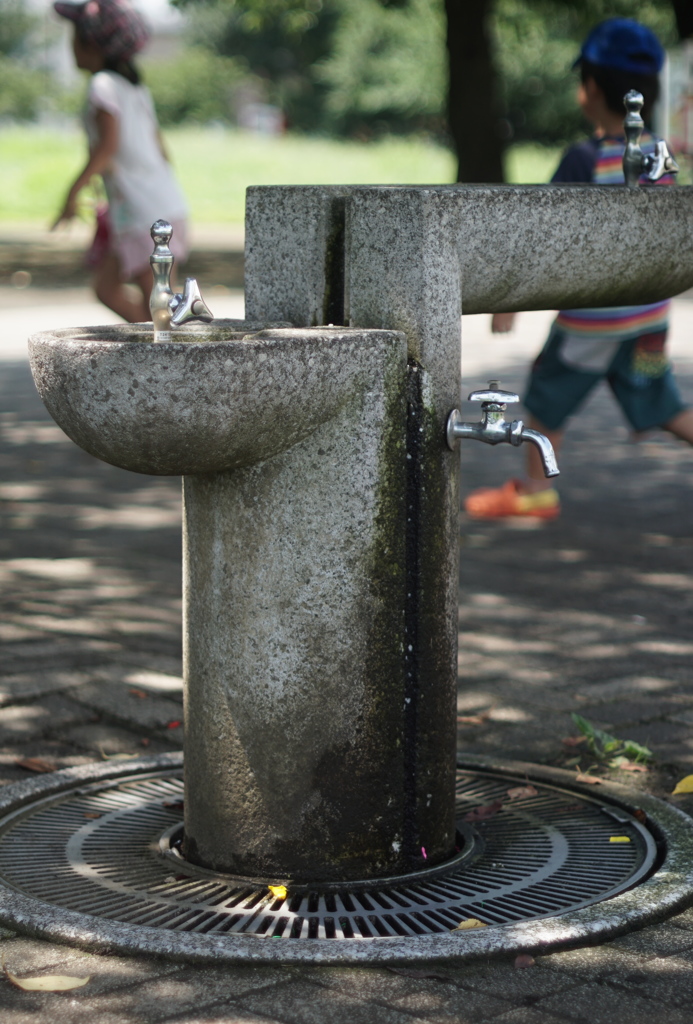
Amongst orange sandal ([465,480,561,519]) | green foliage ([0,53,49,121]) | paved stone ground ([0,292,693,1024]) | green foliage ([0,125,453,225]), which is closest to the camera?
paved stone ground ([0,292,693,1024])

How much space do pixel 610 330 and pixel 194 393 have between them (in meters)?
3.63

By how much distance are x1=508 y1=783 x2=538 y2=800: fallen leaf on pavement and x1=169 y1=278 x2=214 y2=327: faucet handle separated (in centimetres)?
134

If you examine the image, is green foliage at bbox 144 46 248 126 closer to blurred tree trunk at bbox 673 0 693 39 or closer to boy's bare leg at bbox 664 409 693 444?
blurred tree trunk at bbox 673 0 693 39

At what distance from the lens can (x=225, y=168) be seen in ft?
121

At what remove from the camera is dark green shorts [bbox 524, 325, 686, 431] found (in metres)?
5.89

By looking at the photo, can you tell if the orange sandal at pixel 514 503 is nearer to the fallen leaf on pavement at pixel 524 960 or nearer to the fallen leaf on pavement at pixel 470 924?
the fallen leaf on pavement at pixel 470 924

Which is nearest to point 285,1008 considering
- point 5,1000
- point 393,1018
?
point 393,1018

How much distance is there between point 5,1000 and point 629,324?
411 cm

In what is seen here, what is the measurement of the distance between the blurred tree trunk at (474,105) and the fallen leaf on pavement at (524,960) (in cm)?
1576

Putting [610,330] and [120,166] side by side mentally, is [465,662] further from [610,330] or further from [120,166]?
[120,166]

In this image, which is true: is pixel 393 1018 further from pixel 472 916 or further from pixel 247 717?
pixel 247 717

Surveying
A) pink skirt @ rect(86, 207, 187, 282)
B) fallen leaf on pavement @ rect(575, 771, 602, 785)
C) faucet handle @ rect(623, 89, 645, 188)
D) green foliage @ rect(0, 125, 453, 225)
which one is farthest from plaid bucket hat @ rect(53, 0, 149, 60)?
green foliage @ rect(0, 125, 453, 225)

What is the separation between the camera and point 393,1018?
93.2 inches

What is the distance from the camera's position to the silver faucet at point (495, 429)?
9.69 feet
